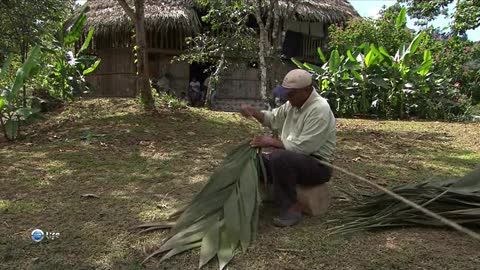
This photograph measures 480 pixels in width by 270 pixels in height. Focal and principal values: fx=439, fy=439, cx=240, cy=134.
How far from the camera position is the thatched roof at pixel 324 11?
38.8 ft

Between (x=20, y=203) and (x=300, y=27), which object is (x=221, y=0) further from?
(x=20, y=203)

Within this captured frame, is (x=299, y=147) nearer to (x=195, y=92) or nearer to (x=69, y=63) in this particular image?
(x=69, y=63)

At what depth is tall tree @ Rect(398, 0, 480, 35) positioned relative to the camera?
12.3 m

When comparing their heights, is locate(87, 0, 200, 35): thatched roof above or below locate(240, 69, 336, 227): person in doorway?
above

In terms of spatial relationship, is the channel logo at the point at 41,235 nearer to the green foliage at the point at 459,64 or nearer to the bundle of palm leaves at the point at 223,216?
the bundle of palm leaves at the point at 223,216

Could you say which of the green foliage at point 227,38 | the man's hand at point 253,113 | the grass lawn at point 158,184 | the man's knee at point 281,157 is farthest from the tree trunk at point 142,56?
the man's knee at point 281,157

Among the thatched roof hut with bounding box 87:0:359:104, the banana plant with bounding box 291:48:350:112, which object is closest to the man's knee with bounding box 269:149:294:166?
the banana plant with bounding box 291:48:350:112

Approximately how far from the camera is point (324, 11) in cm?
1231

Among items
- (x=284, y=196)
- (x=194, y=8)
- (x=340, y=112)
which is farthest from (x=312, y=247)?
(x=194, y=8)

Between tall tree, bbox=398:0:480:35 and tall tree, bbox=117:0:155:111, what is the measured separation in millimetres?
9750

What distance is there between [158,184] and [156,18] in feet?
25.8

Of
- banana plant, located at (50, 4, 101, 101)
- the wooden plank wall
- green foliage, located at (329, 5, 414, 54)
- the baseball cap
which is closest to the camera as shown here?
the baseball cap

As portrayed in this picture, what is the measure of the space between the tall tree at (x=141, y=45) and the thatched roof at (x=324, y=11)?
5.86 meters

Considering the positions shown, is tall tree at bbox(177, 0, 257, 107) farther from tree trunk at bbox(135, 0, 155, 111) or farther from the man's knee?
the man's knee
